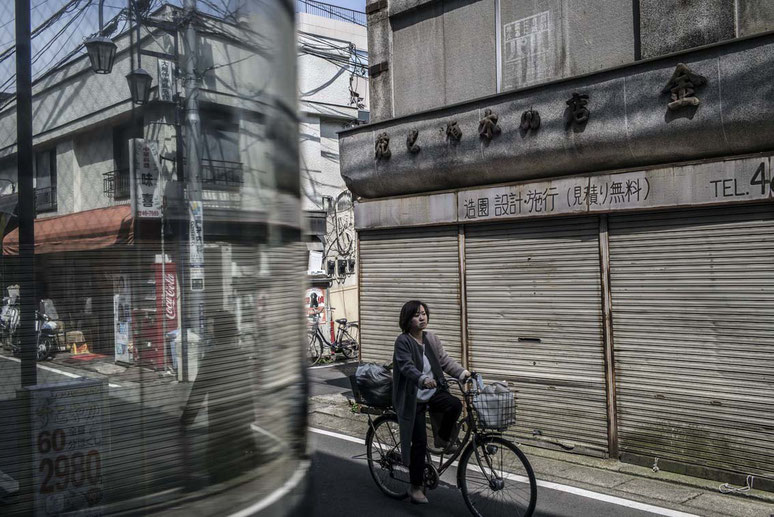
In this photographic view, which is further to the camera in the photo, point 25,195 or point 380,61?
point 380,61

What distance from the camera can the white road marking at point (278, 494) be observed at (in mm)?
1767

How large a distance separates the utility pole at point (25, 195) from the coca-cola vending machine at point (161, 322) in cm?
27

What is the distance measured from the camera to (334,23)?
1147 inches

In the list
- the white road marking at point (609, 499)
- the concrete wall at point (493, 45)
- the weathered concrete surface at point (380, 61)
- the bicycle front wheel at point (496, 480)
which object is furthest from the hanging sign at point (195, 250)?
the weathered concrete surface at point (380, 61)

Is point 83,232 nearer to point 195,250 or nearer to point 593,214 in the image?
point 195,250

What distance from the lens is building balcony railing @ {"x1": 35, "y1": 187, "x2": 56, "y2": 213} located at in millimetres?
1766

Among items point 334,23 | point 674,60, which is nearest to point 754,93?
point 674,60

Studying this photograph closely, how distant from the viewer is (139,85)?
169 cm

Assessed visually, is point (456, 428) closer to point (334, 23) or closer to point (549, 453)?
point (549, 453)

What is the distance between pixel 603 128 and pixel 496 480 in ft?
14.2

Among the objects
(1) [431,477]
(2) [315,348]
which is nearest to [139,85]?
(1) [431,477]

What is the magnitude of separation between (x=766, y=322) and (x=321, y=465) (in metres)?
4.88

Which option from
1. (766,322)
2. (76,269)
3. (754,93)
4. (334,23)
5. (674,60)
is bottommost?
(766,322)

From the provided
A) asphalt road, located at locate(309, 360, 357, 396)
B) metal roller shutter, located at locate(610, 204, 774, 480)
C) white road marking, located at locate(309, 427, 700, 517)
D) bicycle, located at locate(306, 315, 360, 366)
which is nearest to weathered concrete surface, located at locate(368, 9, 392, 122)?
asphalt road, located at locate(309, 360, 357, 396)
